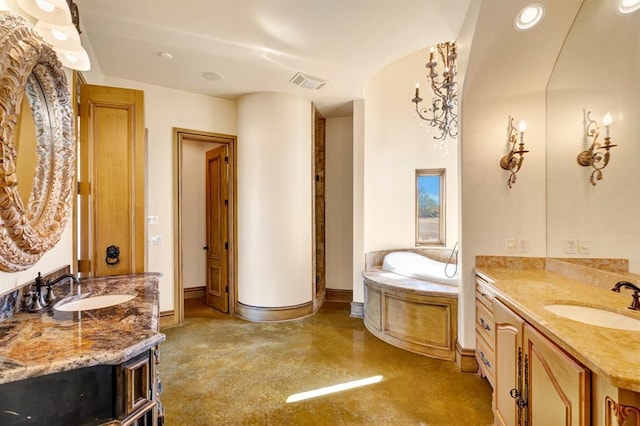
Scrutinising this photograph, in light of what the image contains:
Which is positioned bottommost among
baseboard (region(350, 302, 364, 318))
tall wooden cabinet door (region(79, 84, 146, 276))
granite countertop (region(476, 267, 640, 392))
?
baseboard (region(350, 302, 364, 318))

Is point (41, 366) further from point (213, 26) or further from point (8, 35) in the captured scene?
point (213, 26)

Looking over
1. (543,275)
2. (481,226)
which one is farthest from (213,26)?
(543,275)

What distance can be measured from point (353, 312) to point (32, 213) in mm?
3463

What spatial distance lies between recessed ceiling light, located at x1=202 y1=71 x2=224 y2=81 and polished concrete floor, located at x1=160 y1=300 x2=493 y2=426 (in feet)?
9.56

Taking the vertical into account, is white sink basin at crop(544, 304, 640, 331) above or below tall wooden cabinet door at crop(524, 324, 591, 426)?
above

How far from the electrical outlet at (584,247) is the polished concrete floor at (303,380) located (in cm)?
127

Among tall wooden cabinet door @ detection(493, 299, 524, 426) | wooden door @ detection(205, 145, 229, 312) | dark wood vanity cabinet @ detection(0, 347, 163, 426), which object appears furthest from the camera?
wooden door @ detection(205, 145, 229, 312)

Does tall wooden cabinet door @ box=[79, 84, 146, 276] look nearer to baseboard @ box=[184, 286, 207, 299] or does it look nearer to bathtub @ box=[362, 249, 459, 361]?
bathtub @ box=[362, 249, 459, 361]

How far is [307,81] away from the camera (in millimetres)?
3465

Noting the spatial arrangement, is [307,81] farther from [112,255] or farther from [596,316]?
[596,316]

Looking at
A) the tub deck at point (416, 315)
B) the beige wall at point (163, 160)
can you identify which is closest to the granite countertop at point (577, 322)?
the tub deck at point (416, 315)

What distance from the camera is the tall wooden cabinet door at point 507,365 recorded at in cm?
155

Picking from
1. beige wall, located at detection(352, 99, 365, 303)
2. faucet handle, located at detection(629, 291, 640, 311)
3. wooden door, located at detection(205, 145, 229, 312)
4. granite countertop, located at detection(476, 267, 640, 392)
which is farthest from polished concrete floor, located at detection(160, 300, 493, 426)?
faucet handle, located at detection(629, 291, 640, 311)

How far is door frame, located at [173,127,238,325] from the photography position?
3.67 meters
